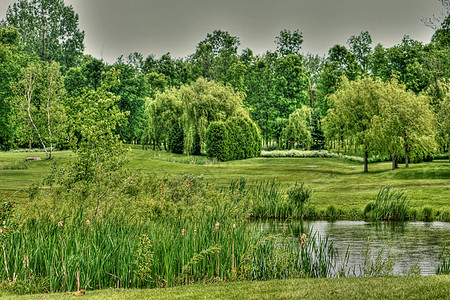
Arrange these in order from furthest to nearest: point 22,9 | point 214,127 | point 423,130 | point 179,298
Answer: point 22,9
point 214,127
point 423,130
point 179,298

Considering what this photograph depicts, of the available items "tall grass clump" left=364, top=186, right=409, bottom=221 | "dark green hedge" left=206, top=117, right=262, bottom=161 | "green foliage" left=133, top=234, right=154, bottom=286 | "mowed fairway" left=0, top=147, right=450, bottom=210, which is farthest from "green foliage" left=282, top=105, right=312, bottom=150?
"green foliage" left=133, top=234, right=154, bottom=286

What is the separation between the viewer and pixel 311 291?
6602 millimetres

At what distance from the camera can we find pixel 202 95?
40875 millimetres

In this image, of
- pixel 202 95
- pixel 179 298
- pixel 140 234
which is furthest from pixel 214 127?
pixel 179 298

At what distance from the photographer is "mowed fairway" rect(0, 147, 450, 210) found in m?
21.0

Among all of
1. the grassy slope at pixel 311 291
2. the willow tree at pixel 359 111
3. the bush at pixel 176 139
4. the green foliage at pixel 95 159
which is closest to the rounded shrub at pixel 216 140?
the bush at pixel 176 139

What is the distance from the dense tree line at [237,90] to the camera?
29719 millimetres

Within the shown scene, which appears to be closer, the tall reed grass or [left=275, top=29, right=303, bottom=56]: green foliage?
the tall reed grass

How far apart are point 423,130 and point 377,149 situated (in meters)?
2.88

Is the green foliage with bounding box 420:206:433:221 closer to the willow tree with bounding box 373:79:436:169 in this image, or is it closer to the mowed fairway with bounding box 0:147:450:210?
the mowed fairway with bounding box 0:147:450:210

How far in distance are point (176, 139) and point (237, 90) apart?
1021 cm

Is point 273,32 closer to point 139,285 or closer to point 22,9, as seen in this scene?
point 22,9

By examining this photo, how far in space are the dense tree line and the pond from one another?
9.12 metres

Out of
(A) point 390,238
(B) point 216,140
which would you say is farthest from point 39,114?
(A) point 390,238
